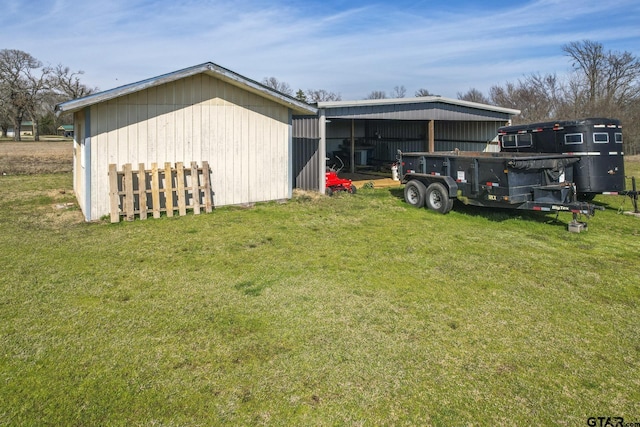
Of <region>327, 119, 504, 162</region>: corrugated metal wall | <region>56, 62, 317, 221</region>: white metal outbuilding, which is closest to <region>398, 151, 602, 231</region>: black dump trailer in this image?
<region>56, 62, 317, 221</region>: white metal outbuilding

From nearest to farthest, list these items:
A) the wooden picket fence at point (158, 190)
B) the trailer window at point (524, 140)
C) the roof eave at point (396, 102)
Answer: the wooden picket fence at point (158, 190) < the trailer window at point (524, 140) < the roof eave at point (396, 102)

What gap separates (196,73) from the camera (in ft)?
32.3

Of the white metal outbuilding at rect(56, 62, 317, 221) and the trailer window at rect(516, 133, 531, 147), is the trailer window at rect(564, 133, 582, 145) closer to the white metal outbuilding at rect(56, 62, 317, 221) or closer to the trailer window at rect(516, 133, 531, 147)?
the trailer window at rect(516, 133, 531, 147)

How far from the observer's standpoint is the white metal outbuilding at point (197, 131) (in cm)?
920

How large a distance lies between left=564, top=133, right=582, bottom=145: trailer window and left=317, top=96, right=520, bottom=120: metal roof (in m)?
5.40

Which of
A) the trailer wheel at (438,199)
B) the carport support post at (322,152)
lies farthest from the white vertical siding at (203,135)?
the trailer wheel at (438,199)

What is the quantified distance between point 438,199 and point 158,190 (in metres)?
6.37

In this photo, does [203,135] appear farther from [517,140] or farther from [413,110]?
[517,140]

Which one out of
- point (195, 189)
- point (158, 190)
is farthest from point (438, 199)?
point (158, 190)

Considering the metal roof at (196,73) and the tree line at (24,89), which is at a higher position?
the tree line at (24,89)

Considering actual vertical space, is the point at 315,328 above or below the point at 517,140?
below

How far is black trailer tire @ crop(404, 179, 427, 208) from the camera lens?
437 inches

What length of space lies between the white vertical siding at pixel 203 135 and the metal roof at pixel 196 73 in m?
0.34

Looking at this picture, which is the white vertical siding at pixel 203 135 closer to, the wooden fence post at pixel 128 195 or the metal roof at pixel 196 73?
the metal roof at pixel 196 73
